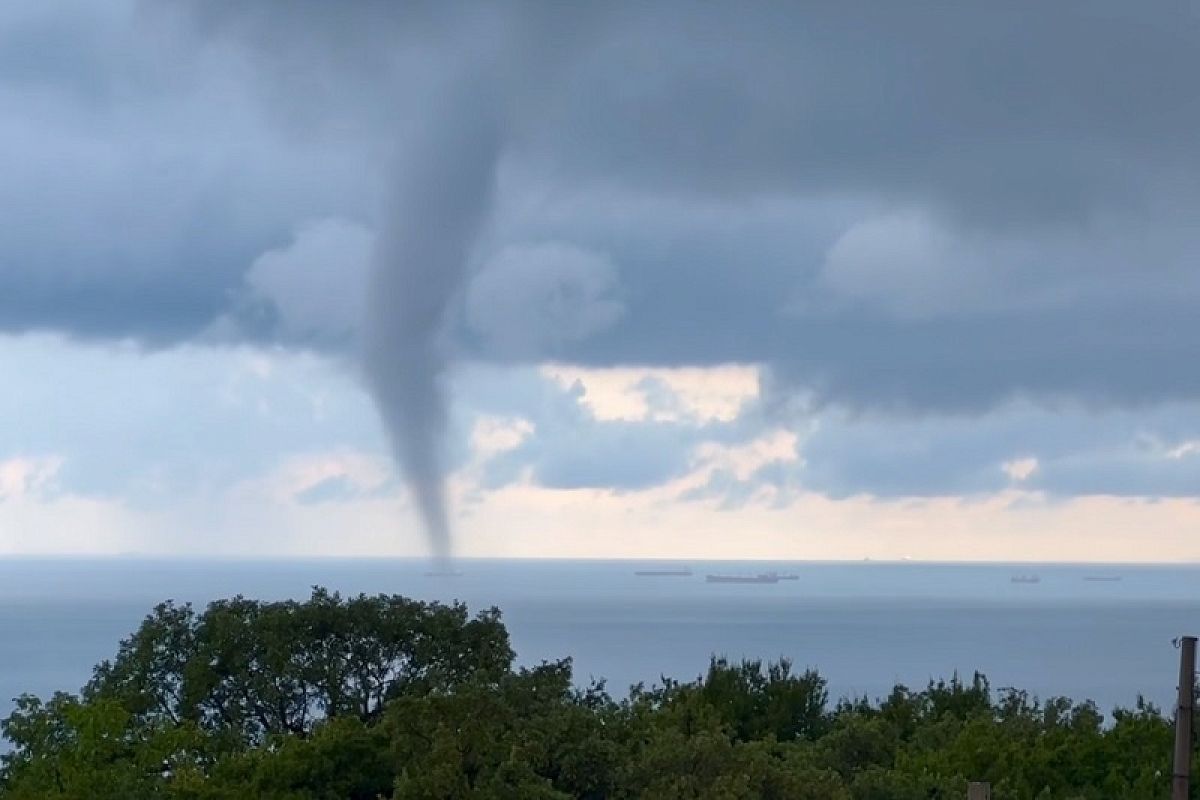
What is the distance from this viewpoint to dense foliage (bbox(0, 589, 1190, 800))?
1259 inches

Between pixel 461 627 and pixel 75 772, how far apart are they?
15.7 metres

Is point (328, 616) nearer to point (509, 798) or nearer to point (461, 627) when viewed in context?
point (461, 627)

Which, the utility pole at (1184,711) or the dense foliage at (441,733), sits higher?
the utility pole at (1184,711)

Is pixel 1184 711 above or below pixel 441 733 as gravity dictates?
above

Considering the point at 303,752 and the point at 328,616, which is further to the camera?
the point at 328,616

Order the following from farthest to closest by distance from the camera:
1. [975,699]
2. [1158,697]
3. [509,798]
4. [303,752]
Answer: [1158,697]
[975,699]
[303,752]
[509,798]

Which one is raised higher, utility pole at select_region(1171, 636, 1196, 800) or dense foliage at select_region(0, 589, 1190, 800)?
utility pole at select_region(1171, 636, 1196, 800)

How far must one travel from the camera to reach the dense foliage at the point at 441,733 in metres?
32.0

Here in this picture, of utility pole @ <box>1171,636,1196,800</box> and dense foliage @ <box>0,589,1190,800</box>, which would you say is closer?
utility pole @ <box>1171,636,1196,800</box>

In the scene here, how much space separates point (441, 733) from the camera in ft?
103

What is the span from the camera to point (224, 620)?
2032 inches

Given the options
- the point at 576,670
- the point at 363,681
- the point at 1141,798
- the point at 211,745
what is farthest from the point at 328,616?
the point at 576,670

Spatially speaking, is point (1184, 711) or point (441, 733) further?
point (441, 733)

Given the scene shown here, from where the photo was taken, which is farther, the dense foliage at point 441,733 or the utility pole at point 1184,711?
the dense foliage at point 441,733
